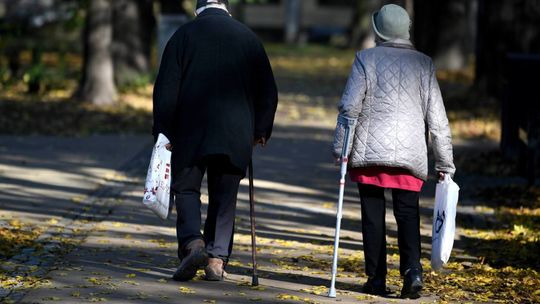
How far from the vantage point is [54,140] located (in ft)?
54.1

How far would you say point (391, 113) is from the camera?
295 inches

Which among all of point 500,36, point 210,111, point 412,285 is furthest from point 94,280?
point 500,36

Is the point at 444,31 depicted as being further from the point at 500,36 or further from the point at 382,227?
the point at 382,227

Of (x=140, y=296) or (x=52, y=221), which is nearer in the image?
(x=140, y=296)

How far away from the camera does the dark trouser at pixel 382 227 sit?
766cm

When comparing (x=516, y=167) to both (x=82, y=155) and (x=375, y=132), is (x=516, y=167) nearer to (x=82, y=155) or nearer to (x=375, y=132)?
(x=82, y=155)

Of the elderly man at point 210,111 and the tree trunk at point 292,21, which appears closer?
the elderly man at point 210,111

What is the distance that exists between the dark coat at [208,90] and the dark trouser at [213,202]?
0.12 m

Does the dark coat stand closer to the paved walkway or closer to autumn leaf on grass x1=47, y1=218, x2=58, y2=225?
the paved walkway

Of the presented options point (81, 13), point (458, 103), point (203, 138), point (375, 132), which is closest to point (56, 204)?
point (203, 138)

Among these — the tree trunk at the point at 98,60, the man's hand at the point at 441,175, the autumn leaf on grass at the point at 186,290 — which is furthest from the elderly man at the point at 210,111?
the tree trunk at the point at 98,60

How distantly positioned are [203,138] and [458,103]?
1457 centimetres

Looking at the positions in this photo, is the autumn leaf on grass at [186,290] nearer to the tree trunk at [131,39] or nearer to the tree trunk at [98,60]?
the tree trunk at [98,60]

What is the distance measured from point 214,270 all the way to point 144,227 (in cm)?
257
